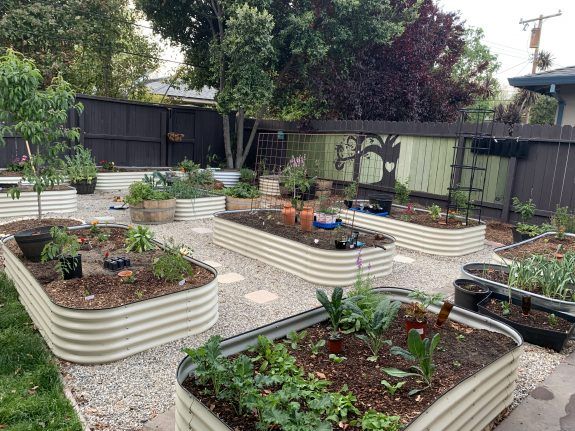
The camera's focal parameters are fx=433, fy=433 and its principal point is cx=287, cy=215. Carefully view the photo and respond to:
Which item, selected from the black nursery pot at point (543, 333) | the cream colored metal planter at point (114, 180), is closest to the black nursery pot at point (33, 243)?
the black nursery pot at point (543, 333)

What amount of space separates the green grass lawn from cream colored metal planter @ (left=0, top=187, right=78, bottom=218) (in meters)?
4.13

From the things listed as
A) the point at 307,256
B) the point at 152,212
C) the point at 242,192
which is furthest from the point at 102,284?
the point at 242,192

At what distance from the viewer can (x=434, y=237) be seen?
6.20m

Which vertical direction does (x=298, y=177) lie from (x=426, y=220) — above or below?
above

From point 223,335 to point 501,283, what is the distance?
8.59ft

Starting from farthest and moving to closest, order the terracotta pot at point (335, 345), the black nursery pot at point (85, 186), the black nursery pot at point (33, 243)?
the black nursery pot at point (85, 186) < the black nursery pot at point (33, 243) < the terracotta pot at point (335, 345)

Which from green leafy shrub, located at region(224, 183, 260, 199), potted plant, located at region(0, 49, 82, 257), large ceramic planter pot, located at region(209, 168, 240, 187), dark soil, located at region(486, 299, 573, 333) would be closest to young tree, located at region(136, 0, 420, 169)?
large ceramic planter pot, located at region(209, 168, 240, 187)

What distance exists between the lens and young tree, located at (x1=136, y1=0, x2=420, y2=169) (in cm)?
988

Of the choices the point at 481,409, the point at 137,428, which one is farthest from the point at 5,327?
the point at 481,409

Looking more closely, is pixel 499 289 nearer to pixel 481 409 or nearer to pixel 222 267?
pixel 481 409

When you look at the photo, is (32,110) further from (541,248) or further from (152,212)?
(541,248)

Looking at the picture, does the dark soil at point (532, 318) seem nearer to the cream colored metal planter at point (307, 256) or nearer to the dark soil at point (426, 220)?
the cream colored metal planter at point (307, 256)

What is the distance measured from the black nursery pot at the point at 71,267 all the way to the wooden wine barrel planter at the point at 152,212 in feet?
11.3

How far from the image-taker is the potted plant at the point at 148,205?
6.94m
